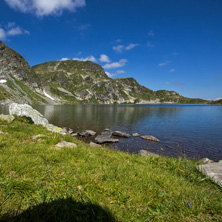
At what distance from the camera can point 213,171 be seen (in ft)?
19.2

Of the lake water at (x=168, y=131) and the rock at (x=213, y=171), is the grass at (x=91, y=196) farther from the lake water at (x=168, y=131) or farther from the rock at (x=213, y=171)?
the lake water at (x=168, y=131)

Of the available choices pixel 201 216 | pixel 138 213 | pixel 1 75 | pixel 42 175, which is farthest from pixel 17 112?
pixel 1 75

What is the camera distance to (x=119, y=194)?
367 cm

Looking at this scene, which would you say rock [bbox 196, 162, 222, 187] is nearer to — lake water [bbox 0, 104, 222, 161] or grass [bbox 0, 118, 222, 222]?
grass [bbox 0, 118, 222, 222]

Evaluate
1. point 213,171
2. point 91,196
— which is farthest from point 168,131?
point 91,196

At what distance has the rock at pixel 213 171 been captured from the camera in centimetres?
532

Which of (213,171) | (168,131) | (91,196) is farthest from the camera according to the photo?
(168,131)

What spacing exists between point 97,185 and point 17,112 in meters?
18.1

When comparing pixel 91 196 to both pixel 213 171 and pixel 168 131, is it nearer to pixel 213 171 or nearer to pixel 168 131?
pixel 213 171

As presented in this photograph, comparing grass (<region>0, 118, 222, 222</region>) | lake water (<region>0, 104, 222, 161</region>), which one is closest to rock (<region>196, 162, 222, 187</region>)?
grass (<region>0, 118, 222, 222</region>)

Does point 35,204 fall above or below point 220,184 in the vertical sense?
above

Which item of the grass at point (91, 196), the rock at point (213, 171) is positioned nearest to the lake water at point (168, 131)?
the rock at point (213, 171)

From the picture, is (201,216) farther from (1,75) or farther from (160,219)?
(1,75)

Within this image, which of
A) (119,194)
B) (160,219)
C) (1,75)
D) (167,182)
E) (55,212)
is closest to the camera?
(55,212)
